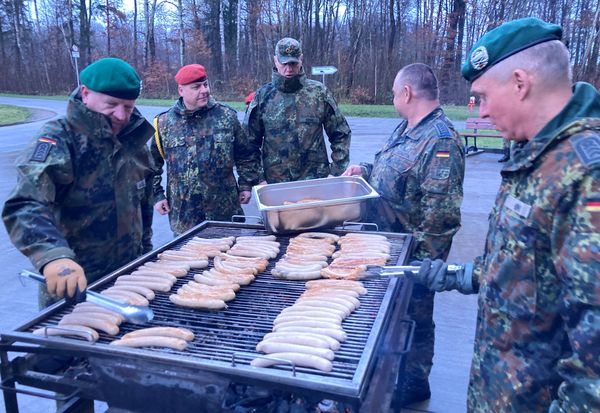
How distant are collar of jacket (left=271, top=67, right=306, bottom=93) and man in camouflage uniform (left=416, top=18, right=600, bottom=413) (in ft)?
10.9

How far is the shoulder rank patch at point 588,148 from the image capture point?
61.7 inches

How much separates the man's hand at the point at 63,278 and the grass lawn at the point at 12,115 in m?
20.6

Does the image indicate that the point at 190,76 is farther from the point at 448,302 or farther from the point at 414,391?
the point at 448,302

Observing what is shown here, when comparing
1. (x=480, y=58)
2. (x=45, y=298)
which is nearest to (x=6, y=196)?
(x=45, y=298)

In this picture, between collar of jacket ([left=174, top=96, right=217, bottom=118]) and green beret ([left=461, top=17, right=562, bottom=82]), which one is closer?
green beret ([left=461, top=17, right=562, bottom=82])

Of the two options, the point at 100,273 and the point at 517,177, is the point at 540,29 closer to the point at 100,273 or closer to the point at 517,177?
the point at 517,177

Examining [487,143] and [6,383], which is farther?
[487,143]

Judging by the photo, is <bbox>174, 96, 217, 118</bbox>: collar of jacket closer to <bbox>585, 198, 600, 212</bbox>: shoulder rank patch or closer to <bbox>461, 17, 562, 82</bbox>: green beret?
<bbox>461, 17, 562, 82</bbox>: green beret

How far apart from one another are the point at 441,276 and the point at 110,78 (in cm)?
220

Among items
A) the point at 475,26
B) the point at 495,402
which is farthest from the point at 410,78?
the point at 475,26

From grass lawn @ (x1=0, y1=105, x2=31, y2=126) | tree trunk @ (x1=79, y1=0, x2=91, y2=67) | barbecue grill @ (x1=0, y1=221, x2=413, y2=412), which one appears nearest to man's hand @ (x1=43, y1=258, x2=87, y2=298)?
barbecue grill @ (x1=0, y1=221, x2=413, y2=412)

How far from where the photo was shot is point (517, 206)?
72.7 inches

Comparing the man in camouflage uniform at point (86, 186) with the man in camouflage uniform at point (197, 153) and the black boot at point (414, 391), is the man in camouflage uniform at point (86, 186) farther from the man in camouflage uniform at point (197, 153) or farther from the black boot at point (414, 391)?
the black boot at point (414, 391)

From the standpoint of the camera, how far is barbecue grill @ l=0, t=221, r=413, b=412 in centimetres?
196
